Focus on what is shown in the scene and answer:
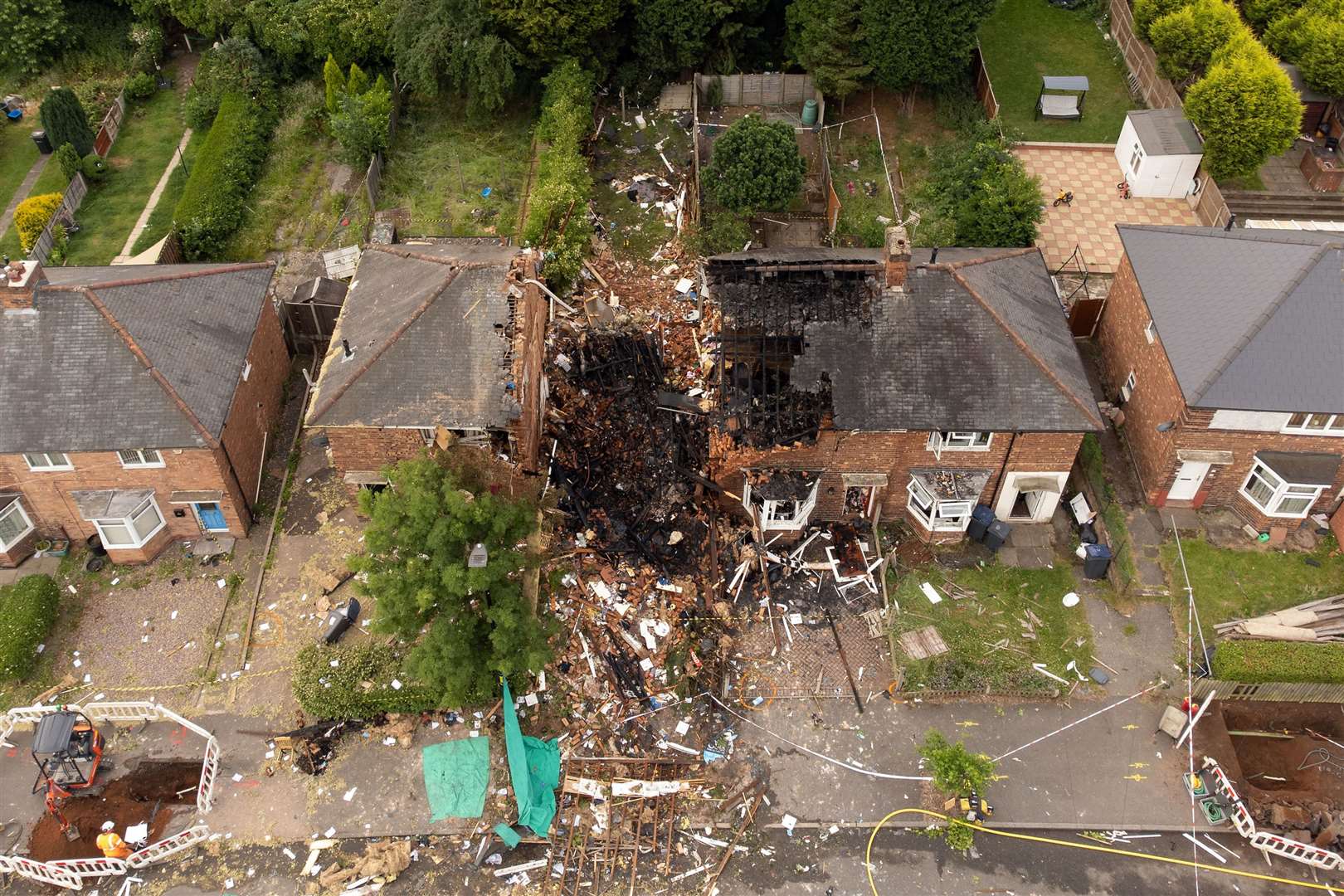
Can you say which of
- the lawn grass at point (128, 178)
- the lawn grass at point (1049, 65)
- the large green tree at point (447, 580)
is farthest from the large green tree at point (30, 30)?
the lawn grass at point (1049, 65)

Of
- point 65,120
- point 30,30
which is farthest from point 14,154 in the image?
point 30,30

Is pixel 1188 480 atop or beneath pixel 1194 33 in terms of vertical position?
beneath

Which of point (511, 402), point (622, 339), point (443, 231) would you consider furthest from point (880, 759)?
point (443, 231)

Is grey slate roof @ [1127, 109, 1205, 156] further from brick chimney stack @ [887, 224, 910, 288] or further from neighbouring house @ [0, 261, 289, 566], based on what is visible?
neighbouring house @ [0, 261, 289, 566]

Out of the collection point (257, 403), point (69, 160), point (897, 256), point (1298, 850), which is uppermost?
point (897, 256)

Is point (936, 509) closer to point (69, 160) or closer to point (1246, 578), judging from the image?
point (1246, 578)

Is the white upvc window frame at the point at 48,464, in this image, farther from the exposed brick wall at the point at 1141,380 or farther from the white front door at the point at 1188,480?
the white front door at the point at 1188,480

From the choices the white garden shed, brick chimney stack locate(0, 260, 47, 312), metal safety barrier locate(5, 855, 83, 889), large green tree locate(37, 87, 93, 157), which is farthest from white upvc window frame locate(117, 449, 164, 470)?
the white garden shed
